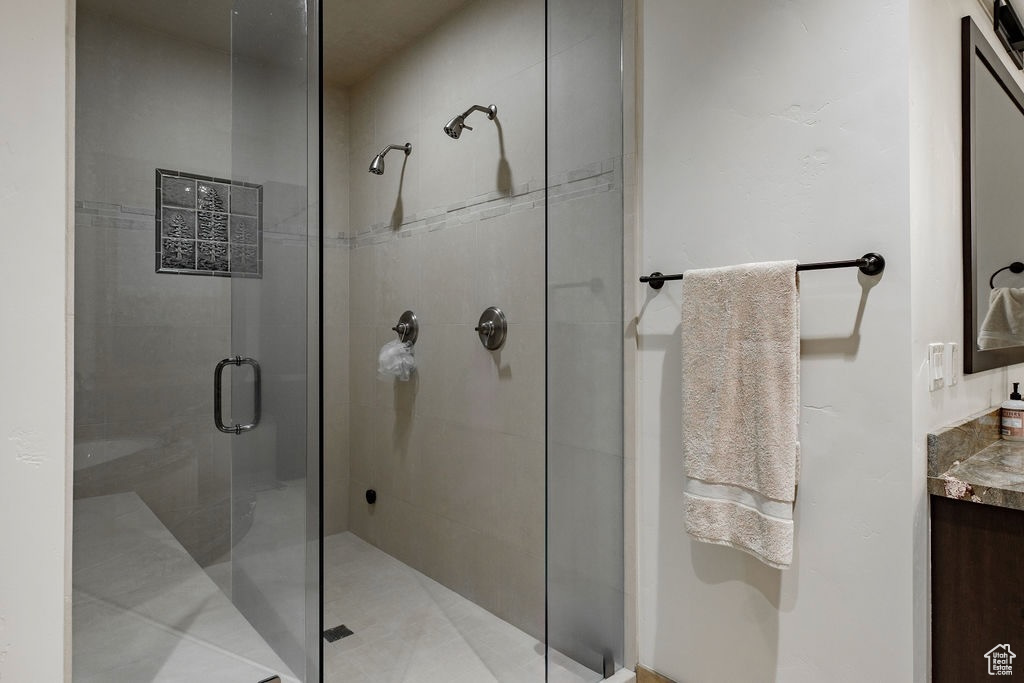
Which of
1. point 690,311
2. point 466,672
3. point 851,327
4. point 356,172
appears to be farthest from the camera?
point 356,172

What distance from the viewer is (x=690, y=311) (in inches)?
60.1

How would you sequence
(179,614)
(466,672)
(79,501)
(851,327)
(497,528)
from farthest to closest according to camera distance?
1. (497,528)
2. (466,672)
3. (851,327)
4. (179,614)
5. (79,501)

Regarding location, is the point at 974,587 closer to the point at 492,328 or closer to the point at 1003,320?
the point at 1003,320

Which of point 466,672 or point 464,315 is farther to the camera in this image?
point 464,315

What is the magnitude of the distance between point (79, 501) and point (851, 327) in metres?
1.58

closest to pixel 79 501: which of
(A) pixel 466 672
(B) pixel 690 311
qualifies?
(A) pixel 466 672

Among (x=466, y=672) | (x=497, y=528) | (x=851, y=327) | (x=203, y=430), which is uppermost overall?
(x=851, y=327)

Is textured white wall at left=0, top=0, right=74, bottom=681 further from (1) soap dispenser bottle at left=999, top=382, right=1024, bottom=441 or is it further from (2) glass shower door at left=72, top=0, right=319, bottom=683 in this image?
(1) soap dispenser bottle at left=999, top=382, right=1024, bottom=441

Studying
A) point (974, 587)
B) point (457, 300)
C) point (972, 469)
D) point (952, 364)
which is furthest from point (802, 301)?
point (457, 300)

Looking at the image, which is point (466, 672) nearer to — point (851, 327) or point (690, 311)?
point (690, 311)

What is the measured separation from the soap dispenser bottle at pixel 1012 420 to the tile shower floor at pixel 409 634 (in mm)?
1503

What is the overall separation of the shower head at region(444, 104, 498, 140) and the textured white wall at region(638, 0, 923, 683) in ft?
1.80

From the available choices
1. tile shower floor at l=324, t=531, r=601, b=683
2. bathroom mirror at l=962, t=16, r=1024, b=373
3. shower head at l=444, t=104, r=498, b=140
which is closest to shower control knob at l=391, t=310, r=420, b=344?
shower head at l=444, t=104, r=498, b=140

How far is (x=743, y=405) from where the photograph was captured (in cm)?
143
